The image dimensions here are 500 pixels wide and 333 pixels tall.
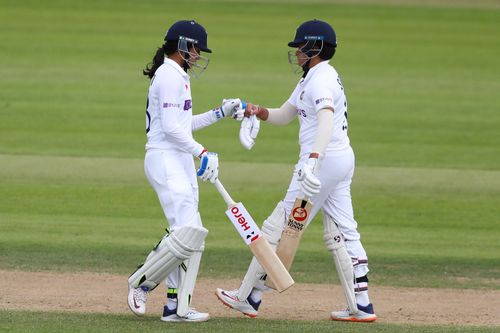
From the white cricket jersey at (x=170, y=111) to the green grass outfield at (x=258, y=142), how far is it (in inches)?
46.6

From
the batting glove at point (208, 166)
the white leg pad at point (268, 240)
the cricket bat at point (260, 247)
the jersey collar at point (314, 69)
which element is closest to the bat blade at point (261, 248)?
the cricket bat at point (260, 247)

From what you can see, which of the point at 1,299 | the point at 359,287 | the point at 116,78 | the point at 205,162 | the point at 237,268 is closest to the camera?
the point at 205,162

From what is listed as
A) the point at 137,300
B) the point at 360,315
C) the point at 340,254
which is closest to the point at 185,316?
the point at 137,300

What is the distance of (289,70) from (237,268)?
546 inches

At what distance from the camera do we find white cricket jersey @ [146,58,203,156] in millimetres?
7141

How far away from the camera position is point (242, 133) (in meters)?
7.76

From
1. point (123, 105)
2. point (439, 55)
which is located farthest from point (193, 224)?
point (439, 55)

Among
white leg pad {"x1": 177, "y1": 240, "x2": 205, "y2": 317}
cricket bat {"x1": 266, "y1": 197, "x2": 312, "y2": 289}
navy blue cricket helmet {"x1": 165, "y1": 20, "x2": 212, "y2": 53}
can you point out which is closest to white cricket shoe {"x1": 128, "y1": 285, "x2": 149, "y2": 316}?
white leg pad {"x1": 177, "y1": 240, "x2": 205, "y2": 317}

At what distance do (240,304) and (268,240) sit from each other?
50 cm

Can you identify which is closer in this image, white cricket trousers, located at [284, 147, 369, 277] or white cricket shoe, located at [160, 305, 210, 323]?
white cricket shoe, located at [160, 305, 210, 323]

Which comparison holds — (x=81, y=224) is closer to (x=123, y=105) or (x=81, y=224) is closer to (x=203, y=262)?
(x=203, y=262)

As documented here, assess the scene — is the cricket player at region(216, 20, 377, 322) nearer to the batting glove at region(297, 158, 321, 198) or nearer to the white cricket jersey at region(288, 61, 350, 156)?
the white cricket jersey at region(288, 61, 350, 156)

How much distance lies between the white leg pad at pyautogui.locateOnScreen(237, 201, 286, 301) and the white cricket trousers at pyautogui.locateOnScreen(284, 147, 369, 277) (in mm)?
67

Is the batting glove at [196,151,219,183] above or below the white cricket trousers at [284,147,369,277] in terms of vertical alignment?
above
